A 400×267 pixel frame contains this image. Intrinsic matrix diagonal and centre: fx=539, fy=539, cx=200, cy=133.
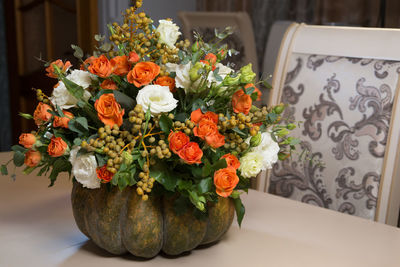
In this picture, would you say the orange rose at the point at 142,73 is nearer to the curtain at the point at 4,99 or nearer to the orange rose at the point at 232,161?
the orange rose at the point at 232,161

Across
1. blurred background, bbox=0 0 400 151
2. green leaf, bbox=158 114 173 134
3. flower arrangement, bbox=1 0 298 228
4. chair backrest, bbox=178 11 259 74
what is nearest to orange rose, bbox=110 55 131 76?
flower arrangement, bbox=1 0 298 228

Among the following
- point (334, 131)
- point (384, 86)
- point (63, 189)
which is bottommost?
point (63, 189)

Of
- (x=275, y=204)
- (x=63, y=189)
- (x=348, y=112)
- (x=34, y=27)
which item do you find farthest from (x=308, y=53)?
(x=34, y=27)

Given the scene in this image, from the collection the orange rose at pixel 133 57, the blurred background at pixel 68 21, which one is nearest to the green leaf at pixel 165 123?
the orange rose at pixel 133 57

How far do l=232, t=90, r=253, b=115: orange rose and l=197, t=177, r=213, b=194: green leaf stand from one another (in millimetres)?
125

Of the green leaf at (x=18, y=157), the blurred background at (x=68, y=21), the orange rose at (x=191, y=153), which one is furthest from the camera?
the blurred background at (x=68, y=21)

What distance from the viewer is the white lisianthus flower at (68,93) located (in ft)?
2.74

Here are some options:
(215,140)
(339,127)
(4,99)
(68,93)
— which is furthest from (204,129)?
(4,99)

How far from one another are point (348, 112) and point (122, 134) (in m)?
0.75

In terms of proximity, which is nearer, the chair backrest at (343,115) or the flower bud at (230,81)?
the flower bud at (230,81)

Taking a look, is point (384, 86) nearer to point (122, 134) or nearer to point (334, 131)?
point (334, 131)

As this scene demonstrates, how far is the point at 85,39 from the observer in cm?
313

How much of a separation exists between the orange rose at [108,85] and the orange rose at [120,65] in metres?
0.02

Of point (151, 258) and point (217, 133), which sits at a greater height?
point (217, 133)
